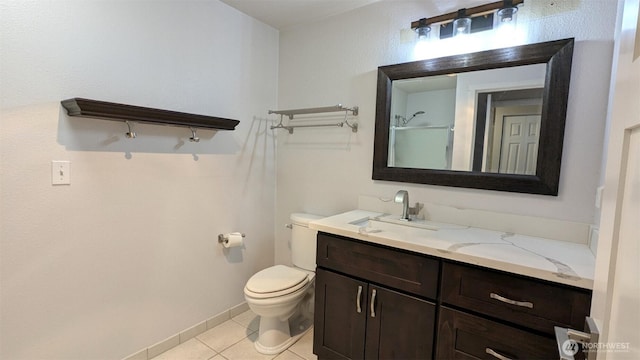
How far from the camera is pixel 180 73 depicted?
6.36ft

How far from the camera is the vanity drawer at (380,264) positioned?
1.38 meters

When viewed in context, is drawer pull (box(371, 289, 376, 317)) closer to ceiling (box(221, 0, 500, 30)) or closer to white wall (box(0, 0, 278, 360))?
white wall (box(0, 0, 278, 360))

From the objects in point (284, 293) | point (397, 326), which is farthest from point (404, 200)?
point (284, 293)

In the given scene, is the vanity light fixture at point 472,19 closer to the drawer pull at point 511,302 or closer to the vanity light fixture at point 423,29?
the vanity light fixture at point 423,29

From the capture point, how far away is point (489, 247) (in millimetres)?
1357

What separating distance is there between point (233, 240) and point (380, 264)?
1171mm

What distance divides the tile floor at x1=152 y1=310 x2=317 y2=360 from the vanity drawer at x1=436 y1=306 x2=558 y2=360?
0.95m

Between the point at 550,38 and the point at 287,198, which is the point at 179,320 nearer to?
the point at 287,198

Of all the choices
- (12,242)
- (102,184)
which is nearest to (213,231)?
(102,184)

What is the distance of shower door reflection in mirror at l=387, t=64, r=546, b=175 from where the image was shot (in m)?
1.58

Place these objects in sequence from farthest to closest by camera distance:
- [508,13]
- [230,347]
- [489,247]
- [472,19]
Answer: [230,347]
[472,19]
[508,13]
[489,247]

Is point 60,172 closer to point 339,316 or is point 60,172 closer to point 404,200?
point 339,316

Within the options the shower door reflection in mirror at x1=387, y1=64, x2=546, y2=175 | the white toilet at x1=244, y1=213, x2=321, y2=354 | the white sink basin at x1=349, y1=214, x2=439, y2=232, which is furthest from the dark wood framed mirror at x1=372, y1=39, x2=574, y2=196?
the white toilet at x1=244, y1=213, x2=321, y2=354

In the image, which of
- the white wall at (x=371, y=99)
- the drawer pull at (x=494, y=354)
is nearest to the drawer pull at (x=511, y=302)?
the drawer pull at (x=494, y=354)
